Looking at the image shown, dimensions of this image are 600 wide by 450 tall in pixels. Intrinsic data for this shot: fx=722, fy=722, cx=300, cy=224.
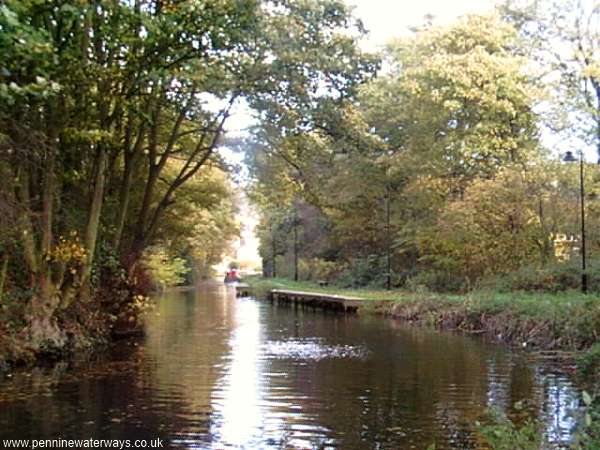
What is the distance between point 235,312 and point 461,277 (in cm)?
881

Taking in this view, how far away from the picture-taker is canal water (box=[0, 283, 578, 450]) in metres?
8.03

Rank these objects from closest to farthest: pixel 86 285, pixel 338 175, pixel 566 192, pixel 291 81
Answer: pixel 86 285, pixel 291 81, pixel 566 192, pixel 338 175

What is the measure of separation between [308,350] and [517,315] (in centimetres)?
524

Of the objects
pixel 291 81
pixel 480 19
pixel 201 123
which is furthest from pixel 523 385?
pixel 480 19

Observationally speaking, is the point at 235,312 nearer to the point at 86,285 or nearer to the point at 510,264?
the point at 510,264

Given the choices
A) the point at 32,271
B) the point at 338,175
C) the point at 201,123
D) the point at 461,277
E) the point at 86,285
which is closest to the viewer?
the point at 32,271

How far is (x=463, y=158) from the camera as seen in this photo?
2848 cm

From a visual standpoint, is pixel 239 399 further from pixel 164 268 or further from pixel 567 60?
pixel 164 268

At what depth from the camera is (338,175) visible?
32.8m

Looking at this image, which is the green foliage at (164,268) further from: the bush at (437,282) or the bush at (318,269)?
the bush at (437,282)

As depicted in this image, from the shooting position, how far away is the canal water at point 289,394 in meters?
8.03

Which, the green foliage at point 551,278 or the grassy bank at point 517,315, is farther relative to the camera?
the green foliage at point 551,278

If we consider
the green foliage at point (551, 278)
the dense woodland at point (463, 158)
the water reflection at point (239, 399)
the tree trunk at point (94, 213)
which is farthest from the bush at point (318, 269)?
the tree trunk at point (94, 213)

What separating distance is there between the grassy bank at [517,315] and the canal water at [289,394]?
37.7 inches
